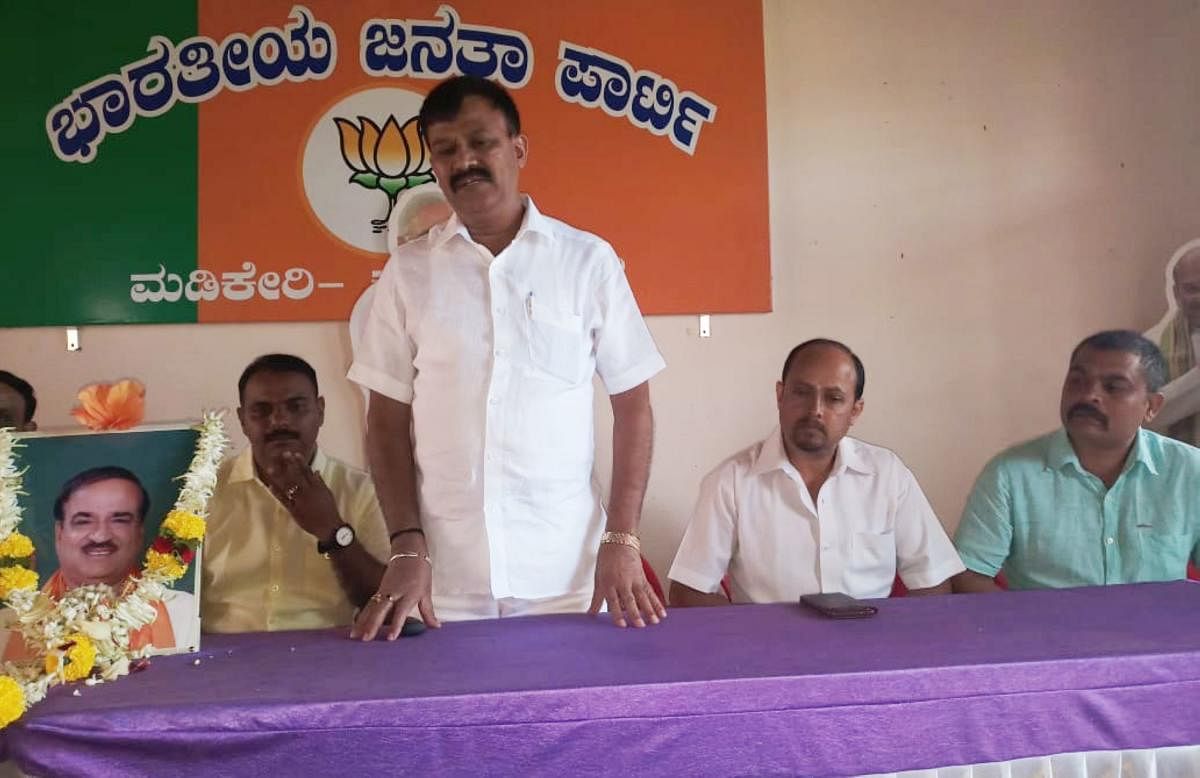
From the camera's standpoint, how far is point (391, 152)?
2.98 metres

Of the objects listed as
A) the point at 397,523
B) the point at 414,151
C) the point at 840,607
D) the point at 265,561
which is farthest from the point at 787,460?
the point at 414,151

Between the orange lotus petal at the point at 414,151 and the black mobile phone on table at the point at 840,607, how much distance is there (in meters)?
1.98

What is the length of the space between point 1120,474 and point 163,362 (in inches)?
Result: 108

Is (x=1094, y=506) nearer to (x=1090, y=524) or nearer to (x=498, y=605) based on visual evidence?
(x=1090, y=524)

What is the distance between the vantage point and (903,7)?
3.26 m

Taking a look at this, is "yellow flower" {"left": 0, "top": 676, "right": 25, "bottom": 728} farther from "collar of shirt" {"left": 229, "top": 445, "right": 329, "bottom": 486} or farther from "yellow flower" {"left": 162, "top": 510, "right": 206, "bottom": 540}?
"collar of shirt" {"left": 229, "top": 445, "right": 329, "bottom": 486}

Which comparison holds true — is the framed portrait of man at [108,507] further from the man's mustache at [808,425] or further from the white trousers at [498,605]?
the man's mustache at [808,425]

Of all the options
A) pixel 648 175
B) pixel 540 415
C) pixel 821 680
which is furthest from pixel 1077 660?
pixel 648 175

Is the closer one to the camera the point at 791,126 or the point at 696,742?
the point at 696,742

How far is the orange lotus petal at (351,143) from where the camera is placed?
2.97 m

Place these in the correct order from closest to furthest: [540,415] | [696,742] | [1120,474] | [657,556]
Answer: [696,742]
[540,415]
[1120,474]
[657,556]

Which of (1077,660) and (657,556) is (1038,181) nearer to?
(657,556)

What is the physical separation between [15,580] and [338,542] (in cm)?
114

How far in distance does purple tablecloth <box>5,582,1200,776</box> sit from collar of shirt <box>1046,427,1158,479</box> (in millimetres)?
1025
